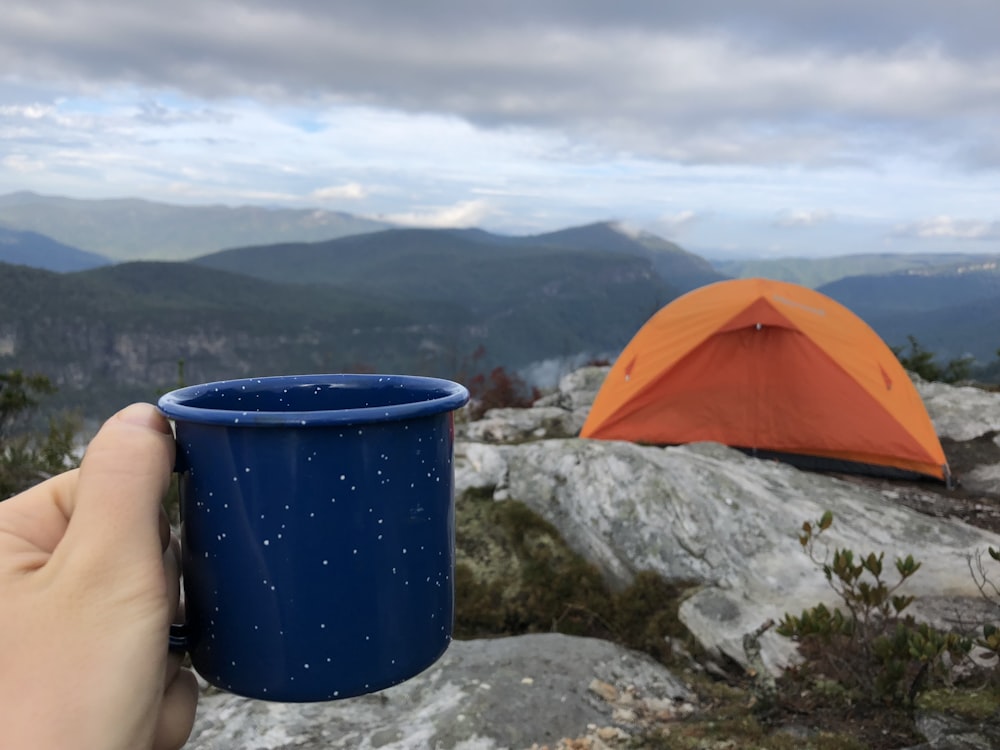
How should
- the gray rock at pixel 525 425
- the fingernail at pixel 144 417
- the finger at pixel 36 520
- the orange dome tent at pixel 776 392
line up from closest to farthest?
the finger at pixel 36 520 < the fingernail at pixel 144 417 < the orange dome tent at pixel 776 392 < the gray rock at pixel 525 425

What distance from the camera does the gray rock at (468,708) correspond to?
2893 millimetres

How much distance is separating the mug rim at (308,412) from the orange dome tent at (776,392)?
276 inches

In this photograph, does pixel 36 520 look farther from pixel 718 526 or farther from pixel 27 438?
pixel 27 438

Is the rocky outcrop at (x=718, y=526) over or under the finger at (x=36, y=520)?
under

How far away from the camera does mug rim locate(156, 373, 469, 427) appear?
1.30 metres

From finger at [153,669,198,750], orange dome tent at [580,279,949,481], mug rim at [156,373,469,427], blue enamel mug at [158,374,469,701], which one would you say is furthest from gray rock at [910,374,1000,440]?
finger at [153,669,198,750]

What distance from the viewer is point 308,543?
1.34 m

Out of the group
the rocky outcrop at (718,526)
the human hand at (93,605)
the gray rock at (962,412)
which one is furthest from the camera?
the gray rock at (962,412)

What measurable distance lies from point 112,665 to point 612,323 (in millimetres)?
193385

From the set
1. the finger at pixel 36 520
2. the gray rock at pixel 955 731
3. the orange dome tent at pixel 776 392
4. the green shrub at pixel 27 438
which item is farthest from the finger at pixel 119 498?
the orange dome tent at pixel 776 392

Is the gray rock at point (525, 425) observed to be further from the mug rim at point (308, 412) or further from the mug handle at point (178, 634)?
the mug handle at point (178, 634)

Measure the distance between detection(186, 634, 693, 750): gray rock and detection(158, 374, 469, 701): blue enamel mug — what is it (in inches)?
65.8

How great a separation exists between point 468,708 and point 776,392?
6.31 metres

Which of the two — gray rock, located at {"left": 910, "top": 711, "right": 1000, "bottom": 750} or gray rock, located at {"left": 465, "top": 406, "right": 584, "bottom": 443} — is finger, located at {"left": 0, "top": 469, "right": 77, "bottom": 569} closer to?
gray rock, located at {"left": 910, "top": 711, "right": 1000, "bottom": 750}
